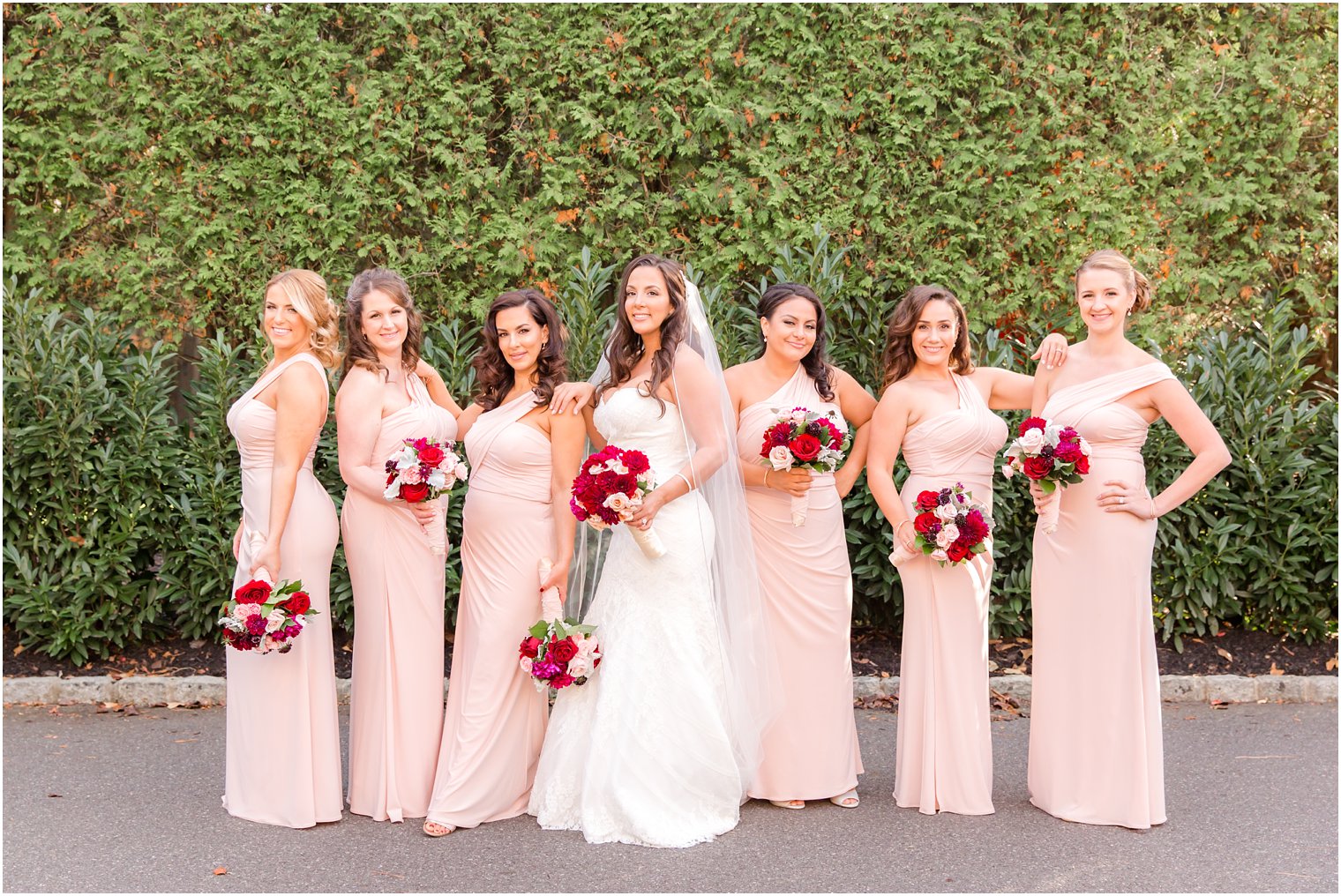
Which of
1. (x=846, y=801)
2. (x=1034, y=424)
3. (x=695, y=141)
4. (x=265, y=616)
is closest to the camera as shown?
(x=265, y=616)

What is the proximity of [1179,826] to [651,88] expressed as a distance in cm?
576

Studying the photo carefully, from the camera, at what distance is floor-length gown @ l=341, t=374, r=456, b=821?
502cm

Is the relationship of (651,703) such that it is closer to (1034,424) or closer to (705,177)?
(1034,424)

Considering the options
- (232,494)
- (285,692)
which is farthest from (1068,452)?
(232,494)

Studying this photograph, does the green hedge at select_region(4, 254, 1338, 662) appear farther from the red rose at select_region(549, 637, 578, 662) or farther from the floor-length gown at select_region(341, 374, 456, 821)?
the red rose at select_region(549, 637, 578, 662)

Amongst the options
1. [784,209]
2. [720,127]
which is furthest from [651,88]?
[784,209]

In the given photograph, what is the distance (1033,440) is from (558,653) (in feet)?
7.52

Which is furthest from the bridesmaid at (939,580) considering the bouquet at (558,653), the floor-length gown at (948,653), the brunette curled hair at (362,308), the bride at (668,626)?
the brunette curled hair at (362,308)

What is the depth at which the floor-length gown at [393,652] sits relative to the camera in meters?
5.02

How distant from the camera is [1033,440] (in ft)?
15.8

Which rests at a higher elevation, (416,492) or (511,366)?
(511,366)

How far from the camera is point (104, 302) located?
811cm

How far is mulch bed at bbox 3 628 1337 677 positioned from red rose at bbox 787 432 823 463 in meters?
3.01

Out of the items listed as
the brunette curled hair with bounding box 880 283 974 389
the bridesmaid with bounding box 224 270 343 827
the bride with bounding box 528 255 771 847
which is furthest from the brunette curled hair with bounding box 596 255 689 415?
the bridesmaid with bounding box 224 270 343 827
